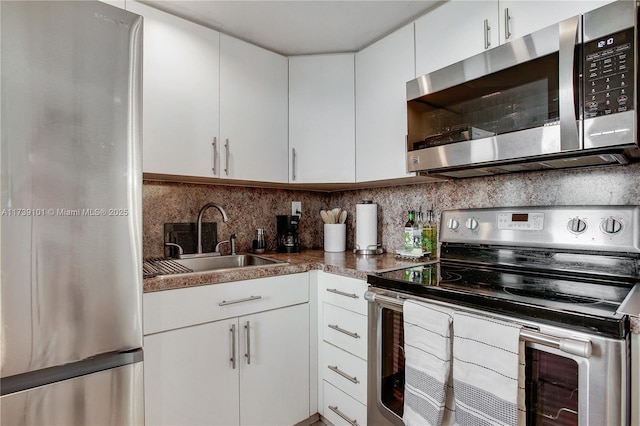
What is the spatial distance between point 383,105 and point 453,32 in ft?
1.55

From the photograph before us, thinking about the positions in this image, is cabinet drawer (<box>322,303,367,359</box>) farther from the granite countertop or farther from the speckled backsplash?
the speckled backsplash

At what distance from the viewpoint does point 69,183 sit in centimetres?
99

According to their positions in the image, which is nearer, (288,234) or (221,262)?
(221,262)

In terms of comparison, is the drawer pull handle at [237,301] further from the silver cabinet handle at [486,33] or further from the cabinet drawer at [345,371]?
the silver cabinet handle at [486,33]

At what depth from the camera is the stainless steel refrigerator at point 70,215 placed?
92 centimetres

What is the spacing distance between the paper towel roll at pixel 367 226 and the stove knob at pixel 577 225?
1.02 m

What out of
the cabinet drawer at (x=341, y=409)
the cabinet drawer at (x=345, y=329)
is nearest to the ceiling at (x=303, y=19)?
the cabinet drawer at (x=345, y=329)

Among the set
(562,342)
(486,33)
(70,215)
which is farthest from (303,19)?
(562,342)

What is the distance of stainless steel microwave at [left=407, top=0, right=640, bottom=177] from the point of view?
3.31 ft

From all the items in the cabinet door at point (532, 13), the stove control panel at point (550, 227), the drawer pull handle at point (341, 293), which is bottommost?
the drawer pull handle at point (341, 293)

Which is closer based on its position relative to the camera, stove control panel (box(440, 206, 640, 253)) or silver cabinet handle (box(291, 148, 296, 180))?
stove control panel (box(440, 206, 640, 253))

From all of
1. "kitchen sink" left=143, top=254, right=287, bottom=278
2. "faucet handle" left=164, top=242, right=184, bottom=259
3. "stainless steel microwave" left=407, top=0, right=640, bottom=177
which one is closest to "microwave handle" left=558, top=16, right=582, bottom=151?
"stainless steel microwave" left=407, top=0, right=640, bottom=177

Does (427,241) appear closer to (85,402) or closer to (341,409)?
(341,409)

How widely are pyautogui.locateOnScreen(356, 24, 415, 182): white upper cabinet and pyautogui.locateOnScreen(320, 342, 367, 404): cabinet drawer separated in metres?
0.95
